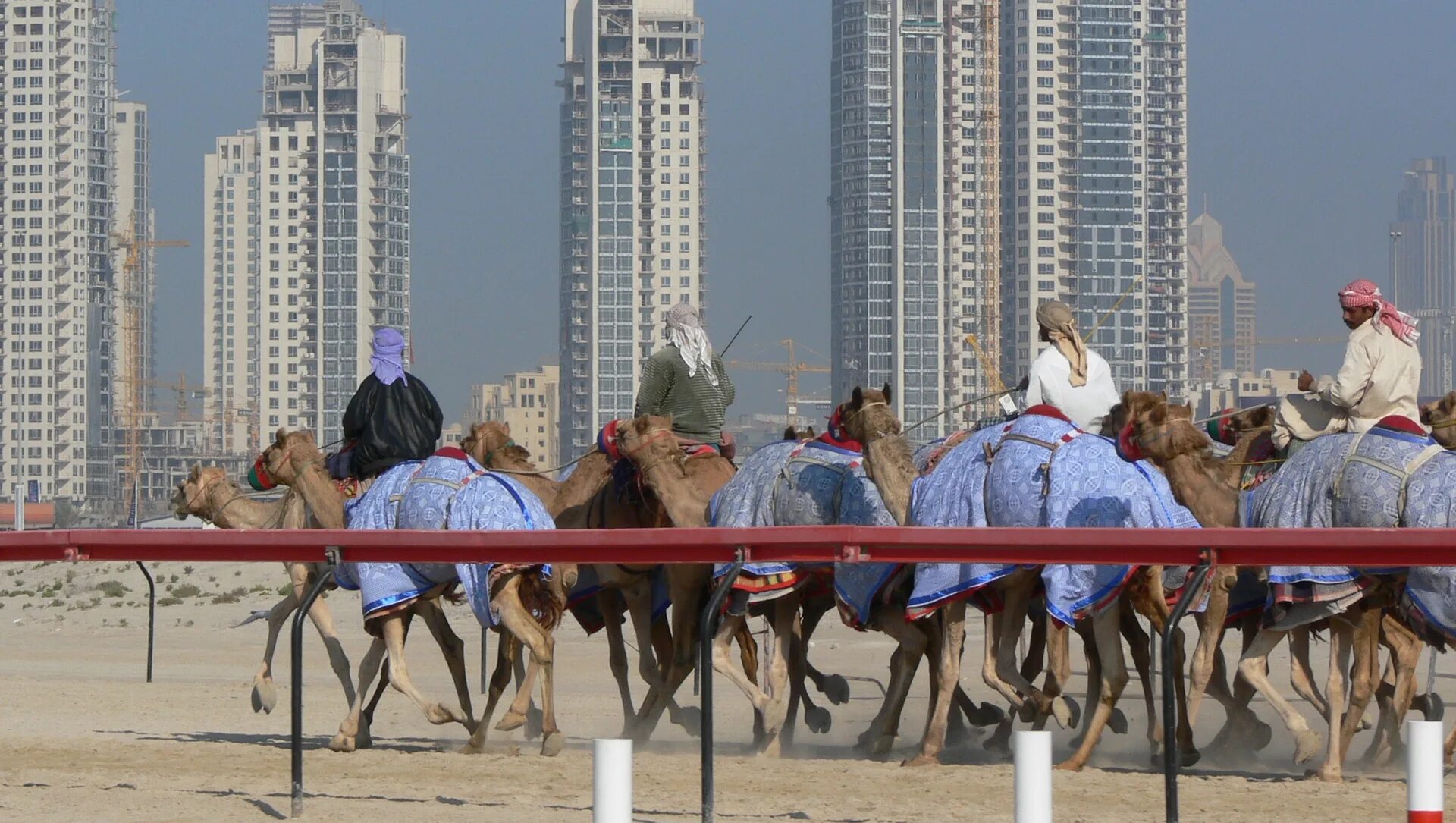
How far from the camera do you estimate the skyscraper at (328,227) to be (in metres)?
177

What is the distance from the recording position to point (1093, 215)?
16200cm

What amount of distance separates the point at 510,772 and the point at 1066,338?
331 centimetres

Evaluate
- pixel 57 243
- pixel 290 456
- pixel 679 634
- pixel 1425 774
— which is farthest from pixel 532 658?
pixel 57 243

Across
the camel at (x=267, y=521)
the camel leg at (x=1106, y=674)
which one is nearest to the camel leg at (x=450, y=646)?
the camel at (x=267, y=521)

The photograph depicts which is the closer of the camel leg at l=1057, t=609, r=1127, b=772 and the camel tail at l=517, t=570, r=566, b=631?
the camel leg at l=1057, t=609, r=1127, b=772

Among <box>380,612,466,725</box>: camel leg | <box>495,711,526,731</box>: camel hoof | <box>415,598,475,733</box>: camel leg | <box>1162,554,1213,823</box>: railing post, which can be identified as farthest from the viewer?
<box>415,598,475,733</box>: camel leg

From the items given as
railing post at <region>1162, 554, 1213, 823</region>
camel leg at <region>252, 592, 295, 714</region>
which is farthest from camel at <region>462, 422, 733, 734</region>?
railing post at <region>1162, 554, 1213, 823</region>

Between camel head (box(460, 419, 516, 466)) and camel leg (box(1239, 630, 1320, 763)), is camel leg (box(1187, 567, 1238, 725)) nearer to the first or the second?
camel leg (box(1239, 630, 1320, 763))

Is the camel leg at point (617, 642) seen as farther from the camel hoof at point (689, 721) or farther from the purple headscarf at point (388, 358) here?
the purple headscarf at point (388, 358)

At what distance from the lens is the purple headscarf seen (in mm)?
11703

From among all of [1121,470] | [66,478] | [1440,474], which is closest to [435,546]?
[1121,470]

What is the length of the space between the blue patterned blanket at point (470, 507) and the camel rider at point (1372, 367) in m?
3.85

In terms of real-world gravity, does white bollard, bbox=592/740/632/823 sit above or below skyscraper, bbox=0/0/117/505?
below

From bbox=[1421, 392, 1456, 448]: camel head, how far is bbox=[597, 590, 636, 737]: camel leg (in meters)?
4.35
